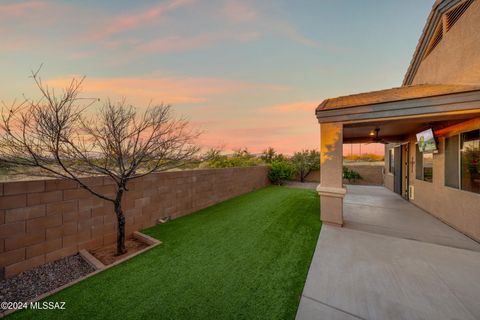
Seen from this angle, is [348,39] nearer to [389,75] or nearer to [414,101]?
[389,75]

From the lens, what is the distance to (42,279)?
8.46 ft

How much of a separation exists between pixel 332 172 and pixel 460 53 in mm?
4354

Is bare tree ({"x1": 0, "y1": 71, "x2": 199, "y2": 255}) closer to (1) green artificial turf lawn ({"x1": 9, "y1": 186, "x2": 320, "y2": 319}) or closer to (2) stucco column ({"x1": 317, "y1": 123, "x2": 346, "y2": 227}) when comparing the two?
(1) green artificial turf lawn ({"x1": 9, "y1": 186, "x2": 320, "y2": 319})

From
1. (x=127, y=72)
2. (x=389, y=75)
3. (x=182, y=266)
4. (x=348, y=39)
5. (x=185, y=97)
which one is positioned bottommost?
(x=182, y=266)

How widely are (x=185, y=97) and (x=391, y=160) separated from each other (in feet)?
38.0

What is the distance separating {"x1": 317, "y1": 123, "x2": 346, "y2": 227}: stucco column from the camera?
4.46m

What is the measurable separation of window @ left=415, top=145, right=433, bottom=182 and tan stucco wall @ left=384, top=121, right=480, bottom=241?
0.63 feet

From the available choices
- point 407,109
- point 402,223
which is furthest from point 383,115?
point 402,223

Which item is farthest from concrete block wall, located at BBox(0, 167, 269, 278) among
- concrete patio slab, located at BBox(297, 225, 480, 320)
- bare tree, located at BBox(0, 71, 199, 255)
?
concrete patio slab, located at BBox(297, 225, 480, 320)

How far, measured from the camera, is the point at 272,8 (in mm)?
7000

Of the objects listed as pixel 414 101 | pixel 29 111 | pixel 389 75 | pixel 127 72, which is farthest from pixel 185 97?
pixel 389 75

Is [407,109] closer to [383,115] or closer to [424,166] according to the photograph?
[383,115]

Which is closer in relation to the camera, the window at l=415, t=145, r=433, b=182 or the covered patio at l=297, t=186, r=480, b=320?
the covered patio at l=297, t=186, r=480, b=320

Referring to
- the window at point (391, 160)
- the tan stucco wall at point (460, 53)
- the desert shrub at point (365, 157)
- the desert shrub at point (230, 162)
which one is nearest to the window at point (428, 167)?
the tan stucco wall at point (460, 53)
